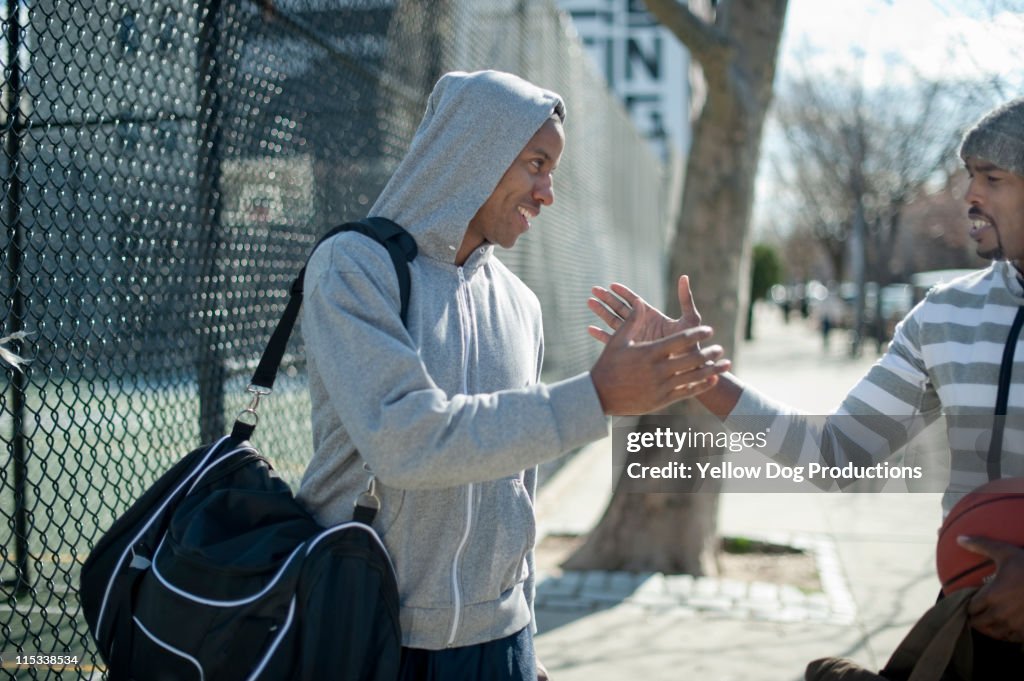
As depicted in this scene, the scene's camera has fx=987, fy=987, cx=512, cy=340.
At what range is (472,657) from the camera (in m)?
2.01

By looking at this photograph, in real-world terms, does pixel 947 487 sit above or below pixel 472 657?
above

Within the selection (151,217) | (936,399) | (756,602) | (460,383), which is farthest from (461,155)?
(756,602)

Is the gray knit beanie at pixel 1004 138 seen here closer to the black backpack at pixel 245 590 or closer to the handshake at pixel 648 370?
the handshake at pixel 648 370

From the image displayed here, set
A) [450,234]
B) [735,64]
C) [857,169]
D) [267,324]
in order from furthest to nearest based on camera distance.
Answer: [857,169], [735,64], [267,324], [450,234]

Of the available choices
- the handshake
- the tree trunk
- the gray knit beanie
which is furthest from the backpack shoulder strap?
the tree trunk

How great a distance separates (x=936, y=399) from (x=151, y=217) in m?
2.39

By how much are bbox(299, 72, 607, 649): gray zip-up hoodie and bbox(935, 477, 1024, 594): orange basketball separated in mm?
902

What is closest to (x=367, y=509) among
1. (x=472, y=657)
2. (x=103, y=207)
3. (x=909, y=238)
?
(x=472, y=657)

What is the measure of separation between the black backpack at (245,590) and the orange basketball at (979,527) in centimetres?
120

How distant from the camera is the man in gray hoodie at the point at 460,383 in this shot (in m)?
1.73

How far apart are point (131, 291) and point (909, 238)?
46.9 m

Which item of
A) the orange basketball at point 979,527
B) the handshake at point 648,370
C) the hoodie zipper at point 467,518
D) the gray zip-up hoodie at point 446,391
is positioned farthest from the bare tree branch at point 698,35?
the handshake at point 648,370

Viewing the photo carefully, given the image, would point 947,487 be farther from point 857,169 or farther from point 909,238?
point 909,238

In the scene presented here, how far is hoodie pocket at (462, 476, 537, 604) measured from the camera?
2.00 metres
